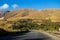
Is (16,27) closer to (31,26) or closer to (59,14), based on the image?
(31,26)

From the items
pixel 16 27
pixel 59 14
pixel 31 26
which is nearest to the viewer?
pixel 16 27

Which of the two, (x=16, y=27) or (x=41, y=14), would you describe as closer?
(x=16, y=27)

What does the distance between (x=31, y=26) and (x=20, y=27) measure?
13241 millimetres

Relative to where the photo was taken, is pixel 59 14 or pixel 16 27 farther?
pixel 59 14

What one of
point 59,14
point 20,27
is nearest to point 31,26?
point 20,27

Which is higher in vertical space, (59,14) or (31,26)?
(59,14)

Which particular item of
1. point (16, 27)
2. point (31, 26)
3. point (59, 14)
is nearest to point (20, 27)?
point (16, 27)

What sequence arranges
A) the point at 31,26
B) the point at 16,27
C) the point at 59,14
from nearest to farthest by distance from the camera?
the point at 16,27
the point at 31,26
the point at 59,14

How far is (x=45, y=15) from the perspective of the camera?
600 ft

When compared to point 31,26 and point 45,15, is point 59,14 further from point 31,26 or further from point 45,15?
point 31,26

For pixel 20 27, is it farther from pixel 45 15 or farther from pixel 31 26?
pixel 45 15

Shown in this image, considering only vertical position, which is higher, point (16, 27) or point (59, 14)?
point (59, 14)

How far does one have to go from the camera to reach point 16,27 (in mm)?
87500

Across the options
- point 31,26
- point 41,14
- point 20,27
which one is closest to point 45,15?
point 41,14
